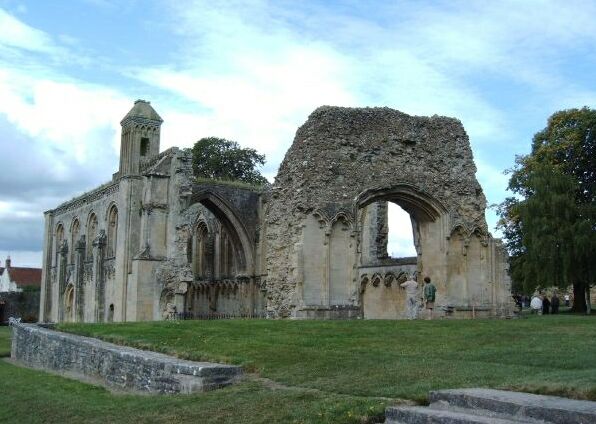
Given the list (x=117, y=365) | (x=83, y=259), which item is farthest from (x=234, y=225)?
(x=117, y=365)

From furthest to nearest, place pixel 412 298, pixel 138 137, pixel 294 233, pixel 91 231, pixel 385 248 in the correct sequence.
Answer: pixel 91 231 → pixel 138 137 → pixel 385 248 → pixel 294 233 → pixel 412 298

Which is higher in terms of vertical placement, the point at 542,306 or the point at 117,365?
the point at 542,306

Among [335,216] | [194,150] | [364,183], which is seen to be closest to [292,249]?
[335,216]

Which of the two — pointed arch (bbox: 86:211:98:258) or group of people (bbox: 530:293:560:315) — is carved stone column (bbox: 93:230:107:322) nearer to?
pointed arch (bbox: 86:211:98:258)

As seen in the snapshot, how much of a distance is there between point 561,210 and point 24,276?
61.0m

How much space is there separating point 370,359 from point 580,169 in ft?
91.1

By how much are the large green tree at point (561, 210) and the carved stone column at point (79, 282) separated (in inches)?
920

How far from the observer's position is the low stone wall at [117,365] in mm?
9812

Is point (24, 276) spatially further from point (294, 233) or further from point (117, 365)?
point (117, 365)

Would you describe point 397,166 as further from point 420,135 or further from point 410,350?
point 410,350

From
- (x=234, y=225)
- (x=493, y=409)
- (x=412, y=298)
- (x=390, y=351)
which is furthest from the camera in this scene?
(x=234, y=225)

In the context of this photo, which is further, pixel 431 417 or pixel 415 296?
pixel 415 296

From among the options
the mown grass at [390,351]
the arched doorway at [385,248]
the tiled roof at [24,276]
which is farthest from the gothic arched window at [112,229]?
the tiled roof at [24,276]

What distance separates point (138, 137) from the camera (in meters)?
39.2
